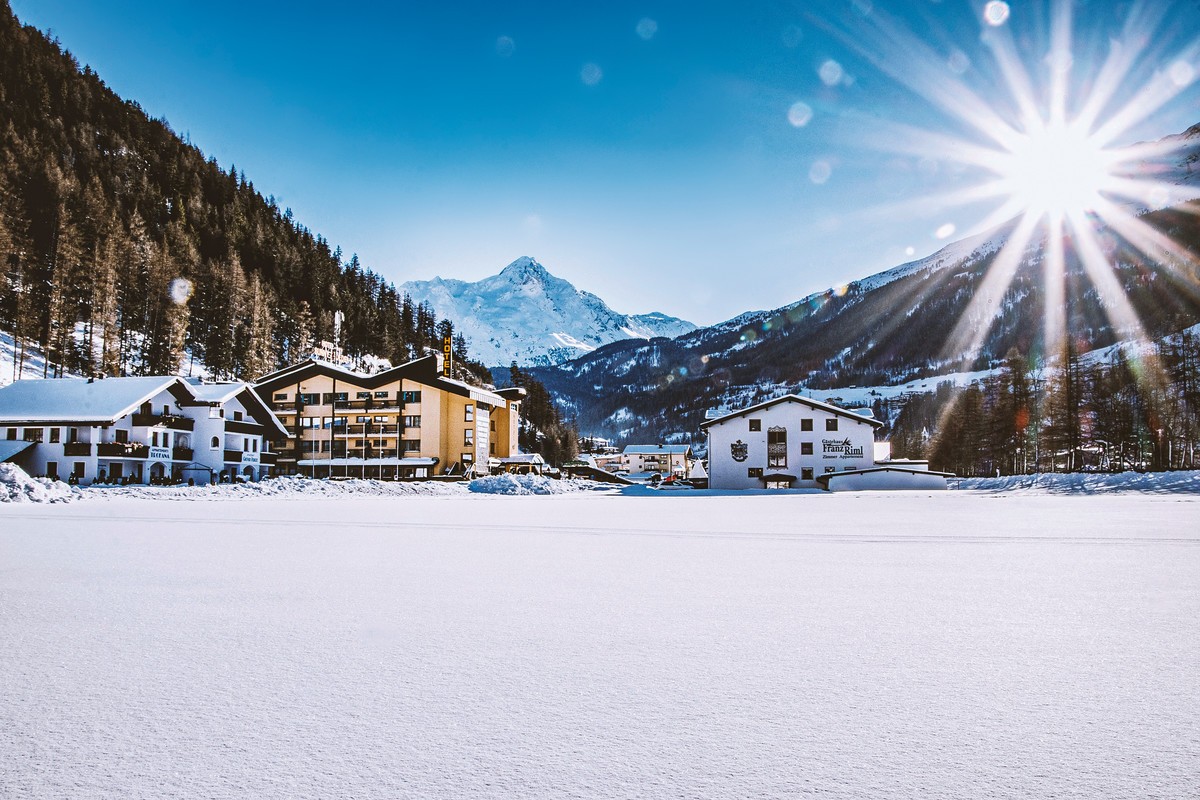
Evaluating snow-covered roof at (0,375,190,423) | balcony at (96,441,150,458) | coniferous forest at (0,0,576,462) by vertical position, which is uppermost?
coniferous forest at (0,0,576,462)

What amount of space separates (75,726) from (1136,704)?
4775mm

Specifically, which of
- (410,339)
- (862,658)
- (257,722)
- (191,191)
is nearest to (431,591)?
(257,722)

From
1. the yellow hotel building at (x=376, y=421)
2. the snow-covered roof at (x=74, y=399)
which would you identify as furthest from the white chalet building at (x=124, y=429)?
the yellow hotel building at (x=376, y=421)

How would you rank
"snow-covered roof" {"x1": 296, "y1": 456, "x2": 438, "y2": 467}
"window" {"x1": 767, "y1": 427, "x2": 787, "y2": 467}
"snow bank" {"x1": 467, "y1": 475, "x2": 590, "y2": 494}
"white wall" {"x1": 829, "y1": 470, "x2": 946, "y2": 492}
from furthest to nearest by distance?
"snow-covered roof" {"x1": 296, "y1": 456, "x2": 438, "y2": 467} < "window" {"x1": 767, "y1": 427, "x2": 787, "y2": 467} < "white wall" {"x1": 829, "y1": 470, "x2": 946, "y2": 492} < "snow bank" {"x1": 467, "y1": 475, "x2": 590, "y2": 494}

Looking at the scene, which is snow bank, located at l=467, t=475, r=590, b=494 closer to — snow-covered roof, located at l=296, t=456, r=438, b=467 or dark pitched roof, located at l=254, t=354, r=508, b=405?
snow-covered roof, located at l=296, t=456, r=438, b=467

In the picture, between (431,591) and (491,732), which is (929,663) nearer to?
(491,732)

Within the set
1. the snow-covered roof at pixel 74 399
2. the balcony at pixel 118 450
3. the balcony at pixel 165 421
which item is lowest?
the balcony at pixel 118 450

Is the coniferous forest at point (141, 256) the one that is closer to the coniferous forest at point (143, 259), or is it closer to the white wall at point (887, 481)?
the coniferous forest at point (143, 259)

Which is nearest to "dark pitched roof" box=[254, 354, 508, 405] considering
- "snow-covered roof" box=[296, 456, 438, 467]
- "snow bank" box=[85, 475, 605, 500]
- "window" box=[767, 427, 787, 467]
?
"snow-covered roof" box=[296, 456, 438, 467]

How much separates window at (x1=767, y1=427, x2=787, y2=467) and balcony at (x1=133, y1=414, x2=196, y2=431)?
4225cm

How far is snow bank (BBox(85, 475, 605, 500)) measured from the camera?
27.1 meters

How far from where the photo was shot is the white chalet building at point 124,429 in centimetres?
3881

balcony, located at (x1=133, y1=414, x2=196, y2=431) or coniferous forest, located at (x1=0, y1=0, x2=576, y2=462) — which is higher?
coniferous forest, located at (x1=0, y1=0, x2=576, y2=462)

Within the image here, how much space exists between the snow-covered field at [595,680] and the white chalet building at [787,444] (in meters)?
47.5
